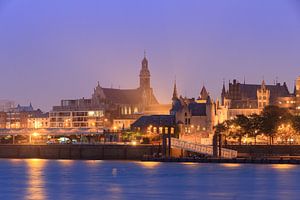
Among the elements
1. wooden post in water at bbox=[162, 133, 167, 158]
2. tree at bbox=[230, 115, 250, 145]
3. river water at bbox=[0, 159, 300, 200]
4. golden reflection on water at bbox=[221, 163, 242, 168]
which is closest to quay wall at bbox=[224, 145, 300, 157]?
wooden post in water at bbox=[162, 133, 167, 158]

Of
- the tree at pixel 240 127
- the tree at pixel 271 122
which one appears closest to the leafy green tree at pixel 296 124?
the tree at pixel 271 122

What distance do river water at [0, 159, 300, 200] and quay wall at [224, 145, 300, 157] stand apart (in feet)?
85.7

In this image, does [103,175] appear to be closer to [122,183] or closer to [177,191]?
[122,183]

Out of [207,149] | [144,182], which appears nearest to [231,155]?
[207,149]

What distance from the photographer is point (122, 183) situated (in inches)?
3772

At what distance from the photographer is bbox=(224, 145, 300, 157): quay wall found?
5901 inches

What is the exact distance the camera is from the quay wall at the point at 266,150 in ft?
492

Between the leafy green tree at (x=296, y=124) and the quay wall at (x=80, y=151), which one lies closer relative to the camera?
the quay wall at (x=80, y=151)

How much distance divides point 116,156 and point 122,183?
2352 inches

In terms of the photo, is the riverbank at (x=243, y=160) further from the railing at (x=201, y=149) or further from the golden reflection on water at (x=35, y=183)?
the golden reflection on water at (x=35, y=183)

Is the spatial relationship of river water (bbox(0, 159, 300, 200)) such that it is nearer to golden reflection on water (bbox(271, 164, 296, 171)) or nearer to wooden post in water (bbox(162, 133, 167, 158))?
golden reflection on water (bbox(271, 164, 296, 171))

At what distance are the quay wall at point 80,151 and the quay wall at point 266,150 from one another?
12.1 m

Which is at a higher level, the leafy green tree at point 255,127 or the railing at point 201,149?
the leafy green tree at point 255,127

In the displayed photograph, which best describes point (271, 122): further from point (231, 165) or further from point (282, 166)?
point (282, 166)
